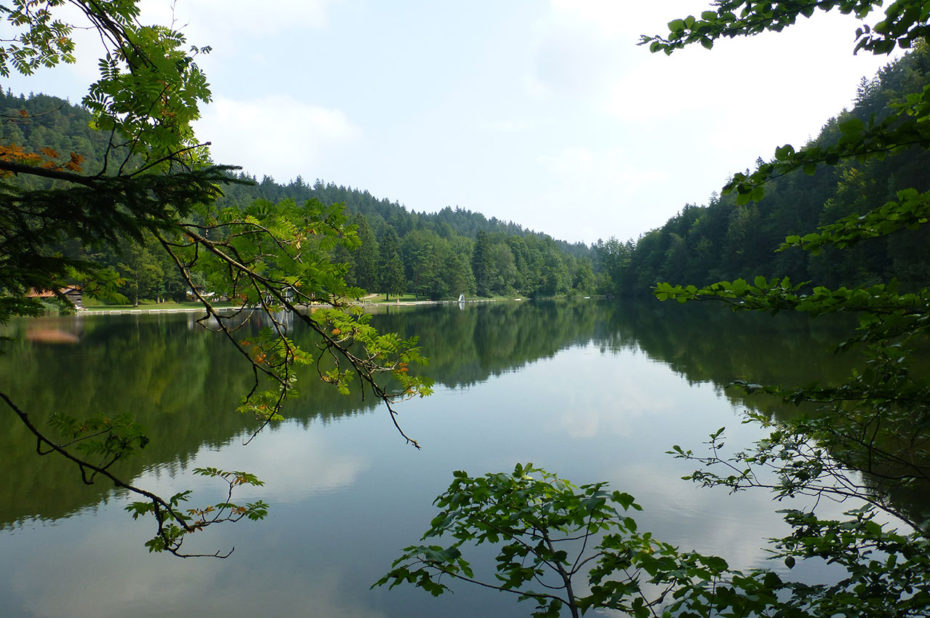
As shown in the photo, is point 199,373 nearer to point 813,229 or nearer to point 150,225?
point 150,225

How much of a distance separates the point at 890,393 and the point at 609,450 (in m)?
7.26

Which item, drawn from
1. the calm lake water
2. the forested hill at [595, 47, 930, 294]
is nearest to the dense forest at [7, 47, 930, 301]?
the forested hill at [595, 47, 930, 294]

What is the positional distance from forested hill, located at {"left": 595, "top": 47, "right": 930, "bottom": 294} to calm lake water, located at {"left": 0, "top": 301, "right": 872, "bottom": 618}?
4.06 metres

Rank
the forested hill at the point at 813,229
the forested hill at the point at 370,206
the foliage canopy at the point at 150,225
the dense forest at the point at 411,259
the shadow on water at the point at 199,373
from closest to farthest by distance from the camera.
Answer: the foliage canopy at the point at 150,225
the shadow on water at the point at 199,373
the forested hill at the point at 813,229
the dense forest at the point at 411,259
the forested hill at the point at 370,206

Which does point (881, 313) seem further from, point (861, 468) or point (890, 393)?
point (861, 468)

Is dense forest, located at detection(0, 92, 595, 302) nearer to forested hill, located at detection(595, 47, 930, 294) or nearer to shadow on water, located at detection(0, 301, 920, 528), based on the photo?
forested hill, located at detection(595, 47, 930, 294)

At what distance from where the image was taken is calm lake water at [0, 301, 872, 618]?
17.3 ft

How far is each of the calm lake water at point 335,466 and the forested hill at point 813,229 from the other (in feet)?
13.3

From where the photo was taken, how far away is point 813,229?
42.5m

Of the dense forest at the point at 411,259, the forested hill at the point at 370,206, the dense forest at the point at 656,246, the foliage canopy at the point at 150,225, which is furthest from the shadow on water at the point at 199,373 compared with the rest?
the forested hill at the point at 370,206

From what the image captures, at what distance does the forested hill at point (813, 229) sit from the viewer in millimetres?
24516

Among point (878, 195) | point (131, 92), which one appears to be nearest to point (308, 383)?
point (131, 92)

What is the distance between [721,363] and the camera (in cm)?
1647

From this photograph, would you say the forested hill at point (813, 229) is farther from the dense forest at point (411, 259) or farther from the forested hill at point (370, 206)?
the forested hill at point (370, 206)
